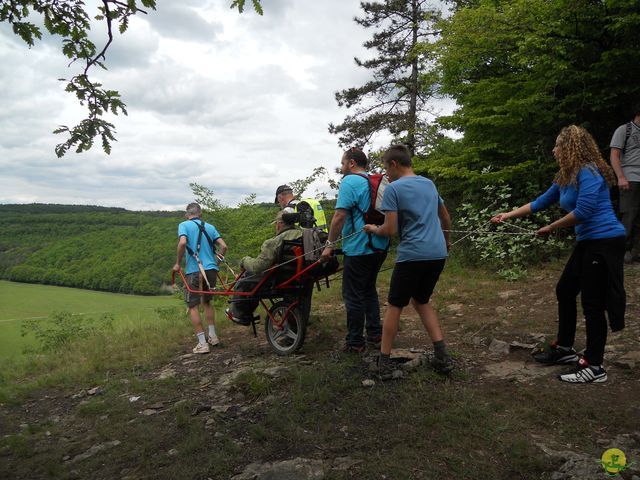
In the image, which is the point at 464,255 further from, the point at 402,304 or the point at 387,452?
the point at 387,452

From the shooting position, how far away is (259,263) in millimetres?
5289

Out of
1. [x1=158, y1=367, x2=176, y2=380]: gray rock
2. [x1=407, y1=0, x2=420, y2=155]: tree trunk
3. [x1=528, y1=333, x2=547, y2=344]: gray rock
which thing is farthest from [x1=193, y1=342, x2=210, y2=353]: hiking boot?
[x1=407, y1=0, x2=420, y2=155]: tree trunk

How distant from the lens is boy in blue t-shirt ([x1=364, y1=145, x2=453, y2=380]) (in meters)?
3.95

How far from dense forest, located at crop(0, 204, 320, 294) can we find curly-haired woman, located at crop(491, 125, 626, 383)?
1172 cm

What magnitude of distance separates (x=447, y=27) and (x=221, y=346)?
809 centimetres

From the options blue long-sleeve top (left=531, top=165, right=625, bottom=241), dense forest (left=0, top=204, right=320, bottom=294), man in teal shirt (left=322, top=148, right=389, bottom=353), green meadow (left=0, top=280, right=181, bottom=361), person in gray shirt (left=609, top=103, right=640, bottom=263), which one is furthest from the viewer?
green meadow (left=0, top=280, right=181, bottom=361)

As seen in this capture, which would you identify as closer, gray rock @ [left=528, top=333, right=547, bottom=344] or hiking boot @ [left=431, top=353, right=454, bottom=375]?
hiking boot @ [left=431, top=353, right=454, bottom=375]

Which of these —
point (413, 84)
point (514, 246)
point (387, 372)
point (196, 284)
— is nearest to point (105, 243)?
point (413, 84)

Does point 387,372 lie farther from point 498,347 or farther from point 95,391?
point 95,391

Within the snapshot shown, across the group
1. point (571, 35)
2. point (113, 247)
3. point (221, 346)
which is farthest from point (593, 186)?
point (113, 247)

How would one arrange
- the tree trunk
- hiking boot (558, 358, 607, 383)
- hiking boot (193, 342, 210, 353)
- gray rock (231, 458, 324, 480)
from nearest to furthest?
gray rock (231, 458, 324, 480)
hiking boot (558, 358, 607, 383)
hiking boot (193, 342, 210, 353)
the tree trunk

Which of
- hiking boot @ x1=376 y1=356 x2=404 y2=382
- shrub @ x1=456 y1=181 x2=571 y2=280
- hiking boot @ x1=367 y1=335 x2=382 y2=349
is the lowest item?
hiking boot @ x1=376 y1=356 x2=404 y2=382

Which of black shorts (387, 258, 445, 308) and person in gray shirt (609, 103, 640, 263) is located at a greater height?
person in gray shirt (609, 103, 640, 263)

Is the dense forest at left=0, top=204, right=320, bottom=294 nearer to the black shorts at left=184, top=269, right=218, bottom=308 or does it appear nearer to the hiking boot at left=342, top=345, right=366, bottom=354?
the black shorts at left=184, top=269, right=218, bottom=308
